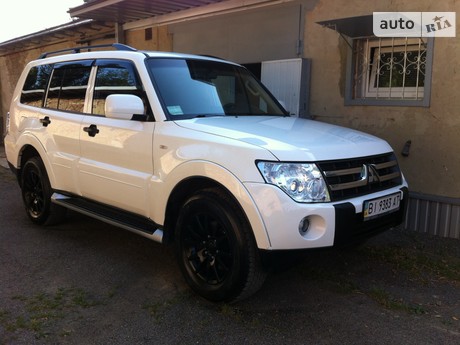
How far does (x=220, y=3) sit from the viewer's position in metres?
7.64

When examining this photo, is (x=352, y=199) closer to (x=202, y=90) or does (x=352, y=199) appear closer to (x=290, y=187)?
(x=290, y=187)

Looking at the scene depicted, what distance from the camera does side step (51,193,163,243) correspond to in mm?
3755

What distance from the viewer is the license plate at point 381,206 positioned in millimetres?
3252

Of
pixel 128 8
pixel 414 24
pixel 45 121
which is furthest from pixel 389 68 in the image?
pixel 128 8

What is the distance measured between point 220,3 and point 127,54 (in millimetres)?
3940

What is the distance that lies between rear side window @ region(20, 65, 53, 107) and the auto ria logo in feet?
12.7

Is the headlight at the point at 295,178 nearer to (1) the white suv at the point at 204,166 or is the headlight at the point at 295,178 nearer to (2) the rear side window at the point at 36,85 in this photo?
(1) the white suv at the point at 204,166

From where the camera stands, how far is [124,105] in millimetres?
3672

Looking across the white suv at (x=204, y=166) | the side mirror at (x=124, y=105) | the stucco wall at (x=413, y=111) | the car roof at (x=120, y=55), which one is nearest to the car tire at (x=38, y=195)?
the white suv at (x=204, y=166)

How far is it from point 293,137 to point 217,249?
0.98m

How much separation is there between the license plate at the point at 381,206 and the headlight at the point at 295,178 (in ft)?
1.44


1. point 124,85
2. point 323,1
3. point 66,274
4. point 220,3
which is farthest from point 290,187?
point 220,3

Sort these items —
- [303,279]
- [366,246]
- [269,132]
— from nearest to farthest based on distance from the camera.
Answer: [269,132]
[303,279]
[366,246]

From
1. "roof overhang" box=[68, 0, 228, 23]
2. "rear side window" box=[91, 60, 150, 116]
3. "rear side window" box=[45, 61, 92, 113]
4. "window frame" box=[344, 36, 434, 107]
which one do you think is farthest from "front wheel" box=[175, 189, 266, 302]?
"roof overhang" box=[68, 0, 228, 23]
